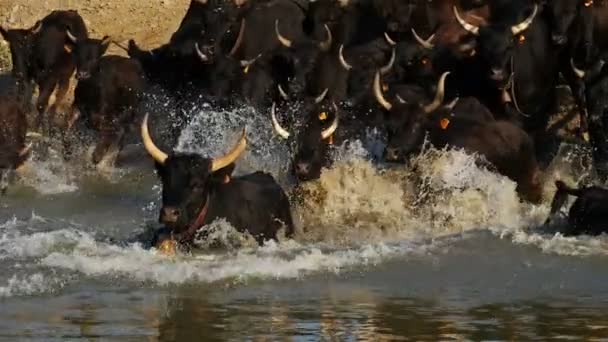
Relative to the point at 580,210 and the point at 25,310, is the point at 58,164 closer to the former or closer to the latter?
the point at 580,210

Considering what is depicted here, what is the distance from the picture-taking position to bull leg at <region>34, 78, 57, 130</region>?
907 inches

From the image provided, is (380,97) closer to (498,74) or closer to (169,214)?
(498,74)

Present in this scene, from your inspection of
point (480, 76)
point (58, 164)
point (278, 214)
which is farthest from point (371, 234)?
point (58, 164)

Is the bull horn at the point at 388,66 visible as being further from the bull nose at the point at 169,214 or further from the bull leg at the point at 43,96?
the bull nose at the point at 169,214

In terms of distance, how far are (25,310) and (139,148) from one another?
363 inches

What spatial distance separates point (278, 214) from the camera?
53.7 feet

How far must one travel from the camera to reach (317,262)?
14781 millimetres

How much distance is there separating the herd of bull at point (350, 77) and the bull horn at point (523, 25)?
0.7 inches

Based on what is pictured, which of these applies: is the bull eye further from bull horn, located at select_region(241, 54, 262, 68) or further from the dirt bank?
the dirt bank

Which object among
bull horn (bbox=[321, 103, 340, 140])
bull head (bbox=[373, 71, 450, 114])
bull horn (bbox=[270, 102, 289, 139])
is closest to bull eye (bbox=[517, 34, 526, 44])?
bull head (bbox=[373, 71, 450, 114])

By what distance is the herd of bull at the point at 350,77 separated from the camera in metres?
18.4

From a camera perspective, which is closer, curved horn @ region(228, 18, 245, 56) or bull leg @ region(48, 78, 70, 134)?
curved horn @ region(228, 18, 245, 56)

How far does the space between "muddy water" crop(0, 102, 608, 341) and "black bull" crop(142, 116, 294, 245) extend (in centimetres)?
19

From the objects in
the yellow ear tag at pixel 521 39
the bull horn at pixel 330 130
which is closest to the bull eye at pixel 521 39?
the yellow ear tag at pixel 521 39
